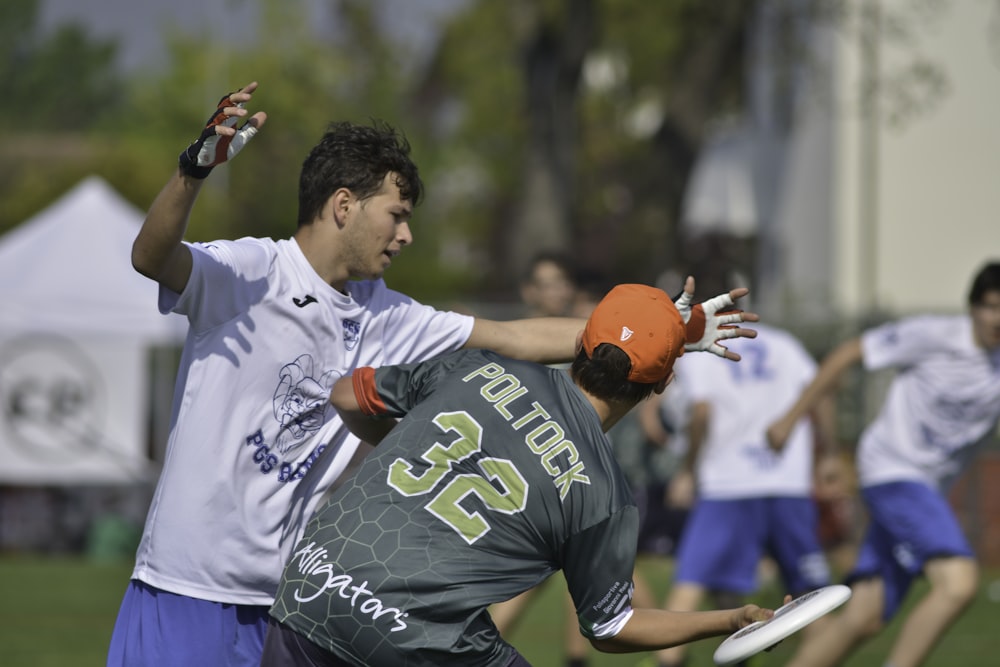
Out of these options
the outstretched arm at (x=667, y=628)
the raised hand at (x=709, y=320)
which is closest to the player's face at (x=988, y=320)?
the raised hand at (x=709, y=320)

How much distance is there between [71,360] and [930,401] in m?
10.0

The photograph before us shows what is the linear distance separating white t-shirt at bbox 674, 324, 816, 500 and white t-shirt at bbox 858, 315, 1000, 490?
0.63 m

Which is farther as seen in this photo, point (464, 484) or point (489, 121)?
point (489, 121)

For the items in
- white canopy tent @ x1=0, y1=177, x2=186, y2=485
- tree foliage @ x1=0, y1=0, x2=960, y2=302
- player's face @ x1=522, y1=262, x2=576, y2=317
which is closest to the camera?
player's face @ x1=522, y1=262, x2=576, y2=317

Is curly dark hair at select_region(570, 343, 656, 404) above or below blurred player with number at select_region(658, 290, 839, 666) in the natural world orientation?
above

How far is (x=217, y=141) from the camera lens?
3.52 m

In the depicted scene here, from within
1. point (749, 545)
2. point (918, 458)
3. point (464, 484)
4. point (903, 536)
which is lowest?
point (749, 545)

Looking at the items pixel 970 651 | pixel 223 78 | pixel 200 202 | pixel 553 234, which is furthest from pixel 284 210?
pixel 970 651

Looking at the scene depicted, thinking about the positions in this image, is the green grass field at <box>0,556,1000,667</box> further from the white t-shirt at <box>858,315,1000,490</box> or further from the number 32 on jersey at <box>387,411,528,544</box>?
the number 32 on jersey at <box>387,411,528,544</box>

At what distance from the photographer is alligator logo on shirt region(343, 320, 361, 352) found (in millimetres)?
4141

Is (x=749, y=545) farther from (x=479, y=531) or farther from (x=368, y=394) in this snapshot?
(x=479, y=531)

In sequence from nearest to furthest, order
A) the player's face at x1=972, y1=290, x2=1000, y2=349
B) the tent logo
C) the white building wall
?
the player's face at x1=972, y1=290, x2=1000, y2=349, the tent logo, the white building wall

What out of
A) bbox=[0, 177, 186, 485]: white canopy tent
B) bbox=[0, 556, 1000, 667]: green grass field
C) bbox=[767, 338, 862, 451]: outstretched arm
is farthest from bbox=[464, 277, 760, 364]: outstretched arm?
bbox=[0, 177, 186, 485]: white canopy tent

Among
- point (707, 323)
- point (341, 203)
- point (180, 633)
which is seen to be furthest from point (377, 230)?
point (180, 633)
